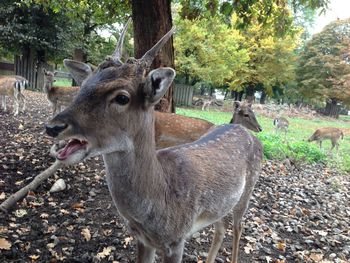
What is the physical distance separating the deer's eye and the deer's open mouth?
272mm

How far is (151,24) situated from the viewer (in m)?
5.51

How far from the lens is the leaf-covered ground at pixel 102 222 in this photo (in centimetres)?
336

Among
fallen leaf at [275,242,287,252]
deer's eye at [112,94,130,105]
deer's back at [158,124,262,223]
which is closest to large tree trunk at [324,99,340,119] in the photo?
fallen leaf at [275,242,287,252]

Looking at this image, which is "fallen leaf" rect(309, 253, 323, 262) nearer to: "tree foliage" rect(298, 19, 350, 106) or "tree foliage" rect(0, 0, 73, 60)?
"tree foliage" rect(0, 0, 73, 60)

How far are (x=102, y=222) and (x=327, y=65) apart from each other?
107 feet

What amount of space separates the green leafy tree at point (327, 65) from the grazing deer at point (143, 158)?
3113 cm

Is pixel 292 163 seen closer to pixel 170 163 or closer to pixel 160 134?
pixel 160 134

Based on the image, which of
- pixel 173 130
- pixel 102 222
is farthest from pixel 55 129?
pixel 173 130

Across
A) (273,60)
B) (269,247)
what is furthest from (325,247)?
(273,60)

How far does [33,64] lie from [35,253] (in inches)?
822

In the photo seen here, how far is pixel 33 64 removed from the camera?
2203 cm

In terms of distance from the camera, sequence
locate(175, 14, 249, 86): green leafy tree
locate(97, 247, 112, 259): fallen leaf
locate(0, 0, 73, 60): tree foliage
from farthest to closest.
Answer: locate(175, 14, 249, 86): green leafy tree → locate(0, 0, 73, 60): tree foliage → locate(97, 247, 112, 259): fallen leaf

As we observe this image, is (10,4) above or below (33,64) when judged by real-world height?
above

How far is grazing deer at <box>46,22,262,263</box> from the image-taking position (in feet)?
6.18
